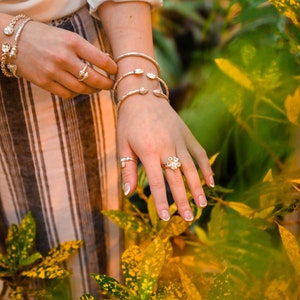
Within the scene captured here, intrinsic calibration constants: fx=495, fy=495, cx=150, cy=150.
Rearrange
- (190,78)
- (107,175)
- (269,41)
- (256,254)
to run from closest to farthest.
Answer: (256,254), (107,175), (269,41), (190,78)

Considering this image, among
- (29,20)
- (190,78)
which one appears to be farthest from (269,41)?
(190,78)

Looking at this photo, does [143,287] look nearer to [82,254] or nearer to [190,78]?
[82,254]

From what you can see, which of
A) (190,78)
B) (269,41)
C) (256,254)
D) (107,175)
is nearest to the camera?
(256,254)

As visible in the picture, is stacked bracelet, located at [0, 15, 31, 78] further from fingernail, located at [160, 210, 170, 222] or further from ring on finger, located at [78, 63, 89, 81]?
fingernail, located at [160, 210, 170, 222]

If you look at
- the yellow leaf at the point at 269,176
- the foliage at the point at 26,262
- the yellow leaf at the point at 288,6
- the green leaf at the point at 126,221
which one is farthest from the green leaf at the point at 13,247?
the yellow leaf at the point at 288,6

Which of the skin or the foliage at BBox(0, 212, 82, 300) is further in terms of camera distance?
the foliage at BBox(0, 212, 82, 300)

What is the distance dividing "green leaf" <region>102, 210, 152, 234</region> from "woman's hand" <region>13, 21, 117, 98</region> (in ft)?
0.74

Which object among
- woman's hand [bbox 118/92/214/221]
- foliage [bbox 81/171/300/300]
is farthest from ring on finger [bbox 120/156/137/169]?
foliage [bbox 81/171/300/300]

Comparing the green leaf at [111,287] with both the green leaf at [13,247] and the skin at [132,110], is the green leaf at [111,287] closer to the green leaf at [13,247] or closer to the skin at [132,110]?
the skin at [132,110]

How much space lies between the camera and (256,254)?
74 cm

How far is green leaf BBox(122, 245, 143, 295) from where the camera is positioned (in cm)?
69

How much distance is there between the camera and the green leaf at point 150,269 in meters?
0.64

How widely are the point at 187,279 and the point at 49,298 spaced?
266mm

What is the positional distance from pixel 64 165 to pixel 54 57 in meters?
0.25
